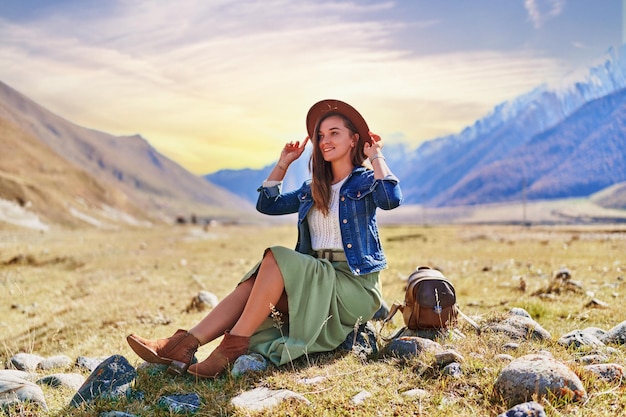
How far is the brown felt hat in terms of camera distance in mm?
6391

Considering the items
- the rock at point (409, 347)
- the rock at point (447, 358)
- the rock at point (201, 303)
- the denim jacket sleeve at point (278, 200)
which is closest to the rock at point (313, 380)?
the rock at point (409, 347)

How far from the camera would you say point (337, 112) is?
21.1 ft

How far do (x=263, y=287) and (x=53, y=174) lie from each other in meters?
124

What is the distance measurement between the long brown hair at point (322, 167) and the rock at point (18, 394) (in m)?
3.19

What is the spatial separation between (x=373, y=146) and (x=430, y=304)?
180cm

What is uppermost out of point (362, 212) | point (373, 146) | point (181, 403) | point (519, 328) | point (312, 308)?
point (373, 146)

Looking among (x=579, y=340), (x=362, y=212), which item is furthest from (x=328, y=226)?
(x=579, y=340)

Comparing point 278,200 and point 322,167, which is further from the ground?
point 322,167

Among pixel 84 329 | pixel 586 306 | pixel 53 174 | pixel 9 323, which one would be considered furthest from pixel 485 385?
pixel 53 174

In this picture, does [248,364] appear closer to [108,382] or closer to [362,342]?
[108,382]

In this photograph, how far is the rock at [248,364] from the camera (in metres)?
5.46

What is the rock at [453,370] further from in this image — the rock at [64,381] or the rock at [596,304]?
the rock at [596,304]

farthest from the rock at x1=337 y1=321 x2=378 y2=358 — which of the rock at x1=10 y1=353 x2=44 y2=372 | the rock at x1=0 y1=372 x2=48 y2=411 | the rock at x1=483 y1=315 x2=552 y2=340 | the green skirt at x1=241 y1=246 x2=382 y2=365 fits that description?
the rock at x1=10 y1=353 x2=44 y2=372

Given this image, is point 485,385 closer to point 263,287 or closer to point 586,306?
point 263,287
